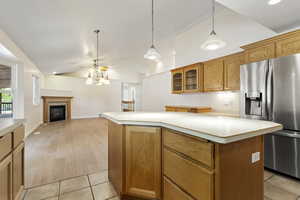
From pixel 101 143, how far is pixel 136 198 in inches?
92.9

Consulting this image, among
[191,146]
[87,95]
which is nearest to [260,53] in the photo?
[191,146]

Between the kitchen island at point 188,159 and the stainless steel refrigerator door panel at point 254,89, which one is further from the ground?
the stainless steel refrigerator door panel at point 254,89

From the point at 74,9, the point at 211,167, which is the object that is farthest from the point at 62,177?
the point at 74,9

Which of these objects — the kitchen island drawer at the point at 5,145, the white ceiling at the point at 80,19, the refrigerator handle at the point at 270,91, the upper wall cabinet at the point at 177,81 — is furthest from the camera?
the upper wall cabinet at the point at 177,81

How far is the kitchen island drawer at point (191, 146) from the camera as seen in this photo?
100cm

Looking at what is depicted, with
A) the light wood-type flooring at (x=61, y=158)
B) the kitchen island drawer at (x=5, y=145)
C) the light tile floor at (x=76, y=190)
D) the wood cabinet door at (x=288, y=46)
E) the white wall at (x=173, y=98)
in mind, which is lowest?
the light tile floor at (x=76, y=190)

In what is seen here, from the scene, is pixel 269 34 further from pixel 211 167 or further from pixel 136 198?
pixel 136 198

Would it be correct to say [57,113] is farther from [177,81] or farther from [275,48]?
[275,48]

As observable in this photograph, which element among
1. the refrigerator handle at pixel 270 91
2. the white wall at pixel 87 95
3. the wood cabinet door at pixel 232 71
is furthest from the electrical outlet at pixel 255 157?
the white wall at pixel 87 95

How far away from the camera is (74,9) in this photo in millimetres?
2084

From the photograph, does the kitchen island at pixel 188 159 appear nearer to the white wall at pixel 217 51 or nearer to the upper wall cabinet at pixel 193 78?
the white wall at pixel 217 51

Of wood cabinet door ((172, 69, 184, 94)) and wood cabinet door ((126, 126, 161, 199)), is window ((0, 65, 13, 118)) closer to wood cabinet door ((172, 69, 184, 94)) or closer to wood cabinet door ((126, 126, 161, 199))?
wood cabinet door ((126, 126, 161, 199))

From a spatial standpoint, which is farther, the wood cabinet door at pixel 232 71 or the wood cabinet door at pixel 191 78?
the wood cabinet door at pixel 191 78

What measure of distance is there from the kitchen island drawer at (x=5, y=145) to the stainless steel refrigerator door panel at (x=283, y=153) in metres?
3.23
